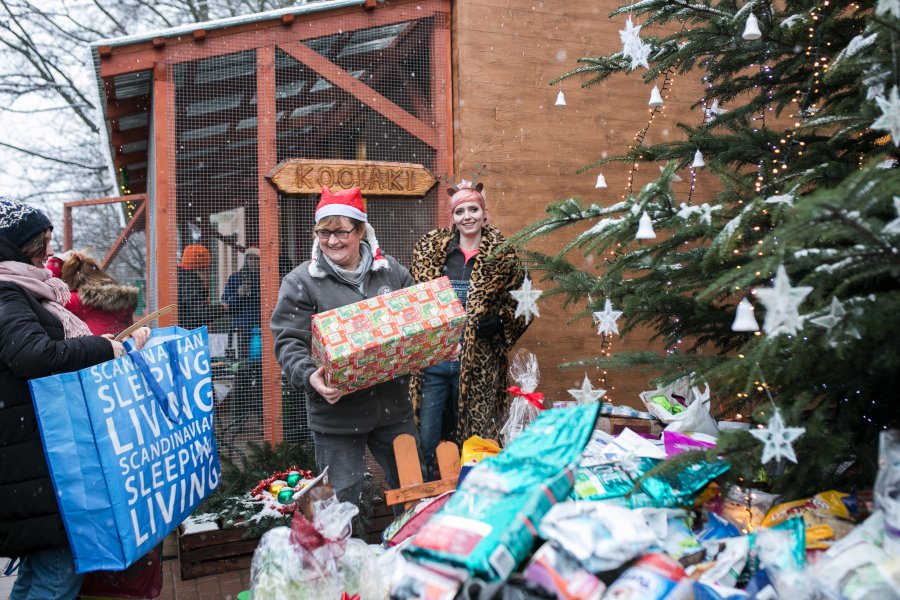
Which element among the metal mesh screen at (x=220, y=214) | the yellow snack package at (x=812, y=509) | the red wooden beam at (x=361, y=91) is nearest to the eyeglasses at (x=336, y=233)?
the metal mesh screen at (x=220, y=214)

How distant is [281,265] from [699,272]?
3.69m

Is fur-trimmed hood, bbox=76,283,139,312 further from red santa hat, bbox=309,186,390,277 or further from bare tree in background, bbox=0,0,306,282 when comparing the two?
bare tree in background, bbox=0,0,306,282

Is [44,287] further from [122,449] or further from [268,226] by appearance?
[268,226]

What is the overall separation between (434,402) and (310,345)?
4.58 ft

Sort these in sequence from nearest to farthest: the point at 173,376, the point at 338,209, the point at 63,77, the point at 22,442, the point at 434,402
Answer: the point at 22,442
the point at 173,376
the point at 338,209
the point at 434,402
the point at 63,77

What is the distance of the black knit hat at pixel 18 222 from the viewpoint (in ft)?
9.27

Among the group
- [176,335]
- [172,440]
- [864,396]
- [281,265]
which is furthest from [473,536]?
[281,265]

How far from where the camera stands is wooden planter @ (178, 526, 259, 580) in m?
4.38

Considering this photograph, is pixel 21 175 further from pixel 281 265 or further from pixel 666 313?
pixel 666 313

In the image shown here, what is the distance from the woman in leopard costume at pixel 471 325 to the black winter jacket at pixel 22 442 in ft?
7.89

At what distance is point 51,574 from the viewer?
280cm

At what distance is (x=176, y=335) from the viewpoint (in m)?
3.51

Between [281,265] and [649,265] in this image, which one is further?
[281,265]

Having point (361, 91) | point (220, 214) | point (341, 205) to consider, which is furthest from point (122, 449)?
point (361, 91)
